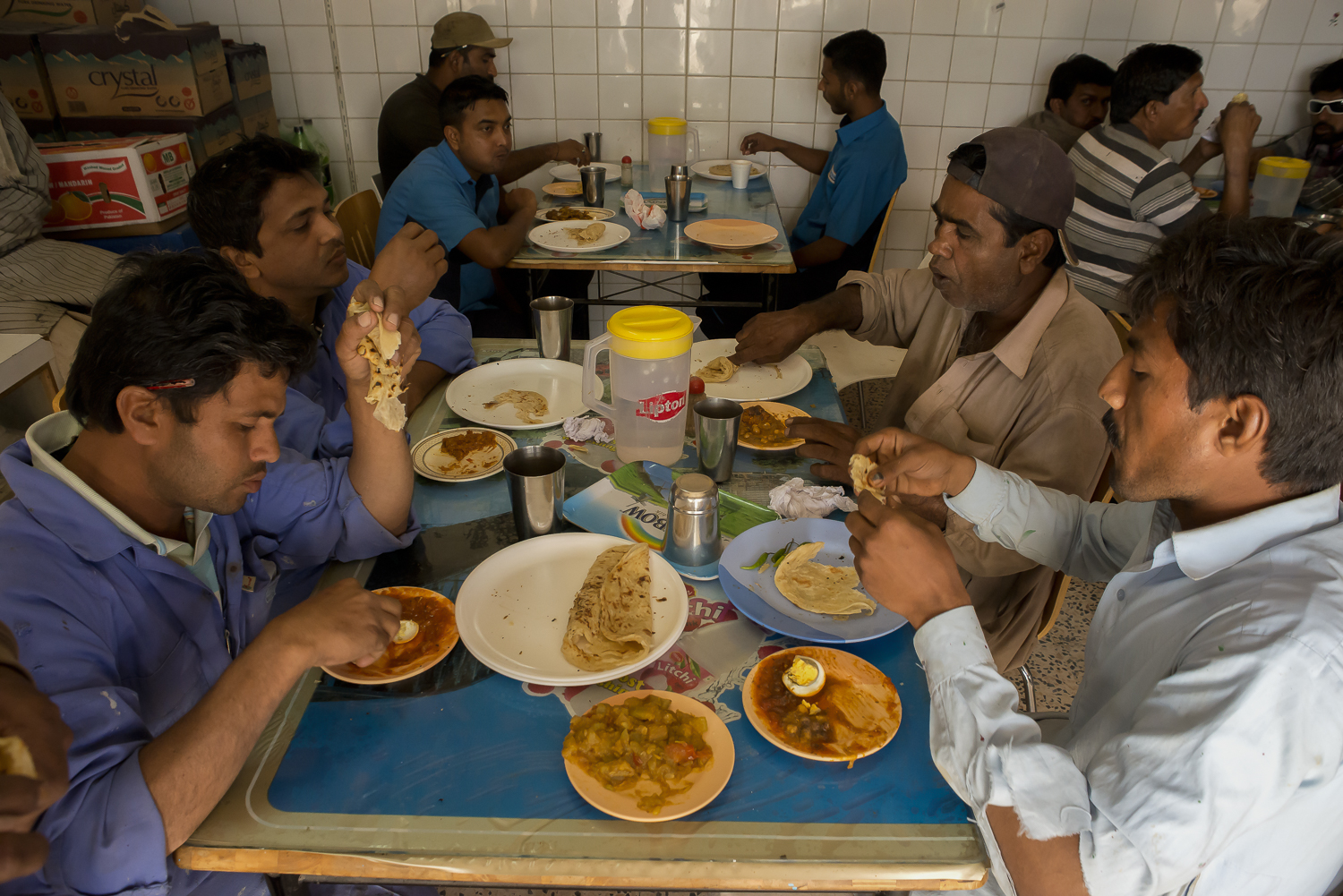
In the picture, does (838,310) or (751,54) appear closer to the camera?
(838,310)

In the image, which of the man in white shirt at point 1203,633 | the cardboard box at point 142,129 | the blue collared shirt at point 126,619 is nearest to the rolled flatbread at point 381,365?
the blue collared shirt at point 126,619

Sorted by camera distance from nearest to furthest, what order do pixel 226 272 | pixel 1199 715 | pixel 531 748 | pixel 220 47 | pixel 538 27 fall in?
pixel 1199 715 → pixel 531 748 → pixel 226 272 → pixel 220 47 → pixel 538 27

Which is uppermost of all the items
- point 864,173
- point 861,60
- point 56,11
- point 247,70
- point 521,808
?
point 56,11

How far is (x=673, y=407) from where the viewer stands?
1.88 m

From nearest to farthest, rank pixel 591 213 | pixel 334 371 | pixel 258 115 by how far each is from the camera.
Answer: pixel 334 371
pixel 591 213
pixel 258 115

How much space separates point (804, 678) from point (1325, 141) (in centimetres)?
534

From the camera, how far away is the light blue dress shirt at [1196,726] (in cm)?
90

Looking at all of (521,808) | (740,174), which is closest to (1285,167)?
(740,174)

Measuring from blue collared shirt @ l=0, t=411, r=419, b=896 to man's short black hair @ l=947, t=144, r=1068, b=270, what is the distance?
1.59 meters

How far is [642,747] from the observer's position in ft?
3.77

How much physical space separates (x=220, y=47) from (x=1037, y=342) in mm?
4514

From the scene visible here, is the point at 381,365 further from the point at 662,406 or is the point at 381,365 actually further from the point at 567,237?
the point at 567,237

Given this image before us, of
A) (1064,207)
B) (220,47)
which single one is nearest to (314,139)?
(220,47)

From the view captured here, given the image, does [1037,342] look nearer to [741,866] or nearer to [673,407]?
[673,407]
